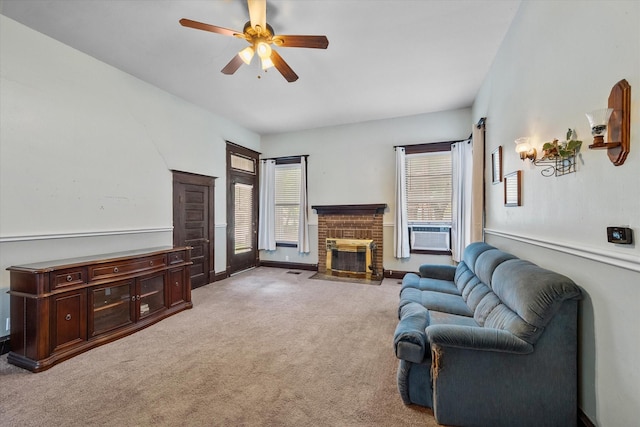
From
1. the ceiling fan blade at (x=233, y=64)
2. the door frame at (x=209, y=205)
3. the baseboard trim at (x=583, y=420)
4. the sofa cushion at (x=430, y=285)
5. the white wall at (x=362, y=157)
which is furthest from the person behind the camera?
the white wall at (x=362, y=157)

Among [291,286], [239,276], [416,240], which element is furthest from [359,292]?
[239,276]

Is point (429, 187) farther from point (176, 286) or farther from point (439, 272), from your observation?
point (176, 286)

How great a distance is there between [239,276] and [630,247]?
5667mm

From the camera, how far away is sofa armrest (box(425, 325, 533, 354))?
1.62 meters

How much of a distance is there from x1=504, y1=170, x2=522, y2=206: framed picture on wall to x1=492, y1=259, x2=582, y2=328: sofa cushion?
0.96 metres

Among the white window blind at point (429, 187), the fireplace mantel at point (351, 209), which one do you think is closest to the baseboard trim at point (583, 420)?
the white window blind at point (429, 187)

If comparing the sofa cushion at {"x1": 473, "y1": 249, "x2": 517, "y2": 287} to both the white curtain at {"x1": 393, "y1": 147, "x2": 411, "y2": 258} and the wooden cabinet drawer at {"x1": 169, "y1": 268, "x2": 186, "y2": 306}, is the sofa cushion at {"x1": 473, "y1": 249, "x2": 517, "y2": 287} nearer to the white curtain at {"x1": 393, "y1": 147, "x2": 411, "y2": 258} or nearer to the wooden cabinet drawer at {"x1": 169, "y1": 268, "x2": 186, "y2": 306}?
the white curtain at {"x1": 393, "y1": 147, "x2": 411, "y2": 258}

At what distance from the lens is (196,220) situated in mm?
5012

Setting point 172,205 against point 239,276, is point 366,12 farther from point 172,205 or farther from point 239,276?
point 239,276

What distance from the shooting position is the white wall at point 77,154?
109 inches

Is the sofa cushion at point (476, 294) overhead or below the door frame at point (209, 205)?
below

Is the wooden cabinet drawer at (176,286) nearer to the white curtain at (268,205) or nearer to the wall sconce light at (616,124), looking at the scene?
the white curtain at (268,205)

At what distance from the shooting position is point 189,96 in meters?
4.65

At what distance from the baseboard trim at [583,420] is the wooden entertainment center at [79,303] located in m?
3.98
